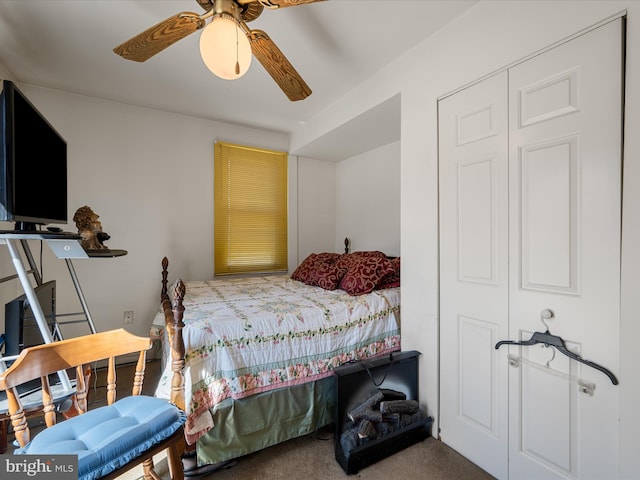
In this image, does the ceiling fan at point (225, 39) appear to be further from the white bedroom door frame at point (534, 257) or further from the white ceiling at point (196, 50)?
the white bedroom door frame at point (534, 257)

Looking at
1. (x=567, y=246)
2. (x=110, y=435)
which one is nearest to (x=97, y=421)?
(x=110, y=435)

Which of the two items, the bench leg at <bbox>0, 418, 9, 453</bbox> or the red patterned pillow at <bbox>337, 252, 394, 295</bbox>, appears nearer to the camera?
the bench leg at <bbox>0, 418, 9, 453</bbox>

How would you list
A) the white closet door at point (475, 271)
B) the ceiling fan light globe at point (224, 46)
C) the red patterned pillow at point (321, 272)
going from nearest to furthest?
the ceiling fan light globe at point (224, 46) → the white closet door at point (475, 271) → the red patterned pillow at point (321, 272)

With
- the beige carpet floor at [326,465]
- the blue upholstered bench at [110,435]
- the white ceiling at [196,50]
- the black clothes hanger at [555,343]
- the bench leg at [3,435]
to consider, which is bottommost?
the beige carpet floor at [326,465]

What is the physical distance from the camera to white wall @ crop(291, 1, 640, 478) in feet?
3.59

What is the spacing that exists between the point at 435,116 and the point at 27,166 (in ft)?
7.03

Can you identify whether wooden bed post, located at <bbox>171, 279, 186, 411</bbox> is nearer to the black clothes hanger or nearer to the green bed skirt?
the green bed skirt

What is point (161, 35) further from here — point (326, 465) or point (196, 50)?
point (326, 465)

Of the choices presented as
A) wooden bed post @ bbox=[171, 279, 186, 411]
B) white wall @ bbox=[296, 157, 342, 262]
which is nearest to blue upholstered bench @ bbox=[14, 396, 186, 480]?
wooden bed post @ bbox=[171, 279, 186, 411]

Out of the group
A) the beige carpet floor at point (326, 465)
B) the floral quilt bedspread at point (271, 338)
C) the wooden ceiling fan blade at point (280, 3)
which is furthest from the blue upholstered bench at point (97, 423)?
the wooden ceiling fan blade at point (280, 3)

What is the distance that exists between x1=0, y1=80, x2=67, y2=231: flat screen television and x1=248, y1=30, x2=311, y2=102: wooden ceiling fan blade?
992 mm

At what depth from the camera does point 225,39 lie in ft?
3.98

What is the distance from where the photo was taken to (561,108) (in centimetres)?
128

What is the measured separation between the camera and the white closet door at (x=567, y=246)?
3.79 feet
